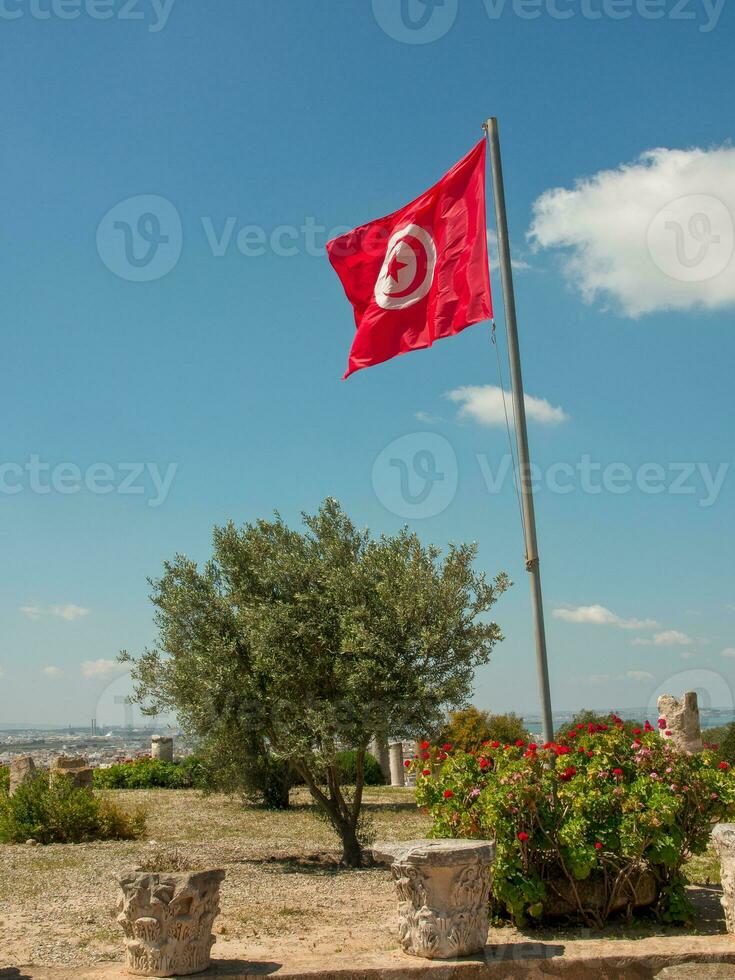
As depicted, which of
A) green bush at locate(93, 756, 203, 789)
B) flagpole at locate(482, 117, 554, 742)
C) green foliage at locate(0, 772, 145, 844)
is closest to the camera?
flagpole at locate(482, 117, 554, 742)

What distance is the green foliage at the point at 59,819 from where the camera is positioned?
14742 mm

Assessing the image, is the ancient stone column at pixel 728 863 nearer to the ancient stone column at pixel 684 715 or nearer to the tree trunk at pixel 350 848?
the tree trunk at pixel 350 848

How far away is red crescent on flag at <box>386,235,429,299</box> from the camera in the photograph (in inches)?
374

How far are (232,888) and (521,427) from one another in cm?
610

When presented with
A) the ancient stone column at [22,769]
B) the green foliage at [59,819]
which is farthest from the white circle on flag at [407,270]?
the ancient stone column at [22,769]

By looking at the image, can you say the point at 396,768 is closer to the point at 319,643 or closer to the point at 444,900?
the point at 319,643

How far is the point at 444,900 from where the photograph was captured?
6.18 meters

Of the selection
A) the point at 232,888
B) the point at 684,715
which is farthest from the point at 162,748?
the point at 232,888

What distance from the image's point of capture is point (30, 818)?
587 inches

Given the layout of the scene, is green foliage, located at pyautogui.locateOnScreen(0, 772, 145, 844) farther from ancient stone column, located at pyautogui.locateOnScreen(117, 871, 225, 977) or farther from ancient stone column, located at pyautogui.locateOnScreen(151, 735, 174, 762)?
ancient stone column, located at pyautogui.locateOnScreen(151, 735, 174, 762)

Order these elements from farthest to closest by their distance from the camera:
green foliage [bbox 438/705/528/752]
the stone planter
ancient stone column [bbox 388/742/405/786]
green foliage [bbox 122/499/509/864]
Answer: ancient stone column [bbox 388/742/405/786] → green foliage [bbox 438/705/528/752] → green foliage [bbox 122/499/509/864] → the stone planter

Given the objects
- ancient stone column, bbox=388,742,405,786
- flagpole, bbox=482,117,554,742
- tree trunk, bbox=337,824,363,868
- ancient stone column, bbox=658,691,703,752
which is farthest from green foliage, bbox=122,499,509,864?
ancient stone column, bbox=388,742,405,786

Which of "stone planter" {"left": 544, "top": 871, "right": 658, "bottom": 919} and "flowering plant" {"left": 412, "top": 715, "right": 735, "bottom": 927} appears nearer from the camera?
"flowering plant" {"left": 412, "top": 715, "right": 735, "bottom": 927}

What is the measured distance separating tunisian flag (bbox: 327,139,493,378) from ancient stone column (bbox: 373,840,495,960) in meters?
5.01
